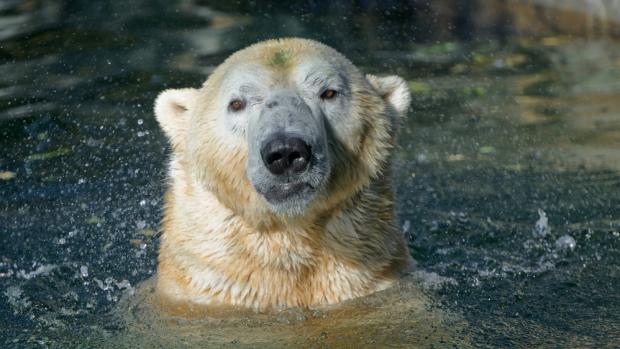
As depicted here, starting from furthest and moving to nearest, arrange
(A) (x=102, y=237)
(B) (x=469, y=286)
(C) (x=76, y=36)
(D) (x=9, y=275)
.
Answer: (C) (x=76, y=36) → (A) (x=102, y=237) → (D) (x=9, y=275) → (B) (x=469, y=286)

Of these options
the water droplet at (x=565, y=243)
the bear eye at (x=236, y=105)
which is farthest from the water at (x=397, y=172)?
the bear eye at (x=236, y=105)

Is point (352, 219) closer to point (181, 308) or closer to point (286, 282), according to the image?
point (286, 282)

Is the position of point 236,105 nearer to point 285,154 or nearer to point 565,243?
point 285,154

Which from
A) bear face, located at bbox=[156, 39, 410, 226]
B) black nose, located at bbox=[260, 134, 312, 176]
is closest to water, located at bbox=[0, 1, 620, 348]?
bear face, located at bbox=[156, 39, 410, 226]

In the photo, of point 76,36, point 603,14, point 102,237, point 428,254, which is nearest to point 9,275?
point 102,237

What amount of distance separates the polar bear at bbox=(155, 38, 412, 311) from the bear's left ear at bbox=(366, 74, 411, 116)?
5cm

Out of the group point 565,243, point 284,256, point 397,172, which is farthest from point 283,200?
point 397,172

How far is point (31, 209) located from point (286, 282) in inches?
108

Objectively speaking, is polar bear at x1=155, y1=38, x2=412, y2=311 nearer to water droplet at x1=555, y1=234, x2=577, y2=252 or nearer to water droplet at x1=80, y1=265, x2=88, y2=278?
water droplet at x1=80, y1=265, x2=88, y2=278

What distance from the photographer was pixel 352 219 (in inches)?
183

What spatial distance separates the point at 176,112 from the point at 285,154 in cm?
111

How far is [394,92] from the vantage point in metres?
4.92

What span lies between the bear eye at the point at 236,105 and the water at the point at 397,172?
89 centimetres

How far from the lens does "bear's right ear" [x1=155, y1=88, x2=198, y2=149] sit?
493 cm
